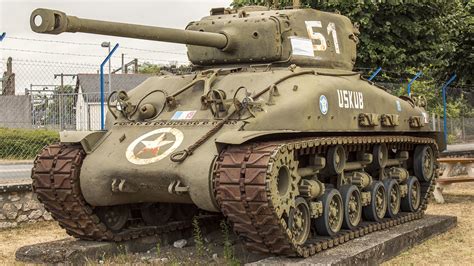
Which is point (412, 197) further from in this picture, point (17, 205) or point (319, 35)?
point (17, 205)

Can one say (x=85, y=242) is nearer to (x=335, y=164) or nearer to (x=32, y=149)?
(x=335, y=164)

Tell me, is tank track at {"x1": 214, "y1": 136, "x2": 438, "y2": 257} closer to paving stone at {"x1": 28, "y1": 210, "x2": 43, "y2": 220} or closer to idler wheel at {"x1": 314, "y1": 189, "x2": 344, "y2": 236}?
idler wheel at {"x1": 314, "y1": 189, "x2": 344, "y2": 236}

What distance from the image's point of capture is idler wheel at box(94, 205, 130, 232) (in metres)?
8.93

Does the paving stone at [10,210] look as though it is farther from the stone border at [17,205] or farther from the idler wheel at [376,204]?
the idler wheel at [376,204]

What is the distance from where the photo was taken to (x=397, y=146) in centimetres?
1102

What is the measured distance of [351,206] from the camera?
9.30m

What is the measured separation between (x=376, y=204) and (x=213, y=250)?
7.91 feet

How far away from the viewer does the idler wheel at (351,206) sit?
9.05 metres

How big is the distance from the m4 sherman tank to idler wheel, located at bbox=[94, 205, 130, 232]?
0.05ft

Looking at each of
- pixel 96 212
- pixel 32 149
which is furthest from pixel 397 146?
pixel 32 149

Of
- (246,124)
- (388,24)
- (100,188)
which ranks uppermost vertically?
(388,24)

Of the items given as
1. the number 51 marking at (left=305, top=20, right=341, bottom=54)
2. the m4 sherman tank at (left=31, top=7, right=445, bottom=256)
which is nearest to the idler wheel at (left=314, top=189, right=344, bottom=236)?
the m4 sherman tank at (left=31, top=7, right=445, bottom=256)

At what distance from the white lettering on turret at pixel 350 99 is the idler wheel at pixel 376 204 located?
48.8 inches

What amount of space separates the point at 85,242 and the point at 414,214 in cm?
495
